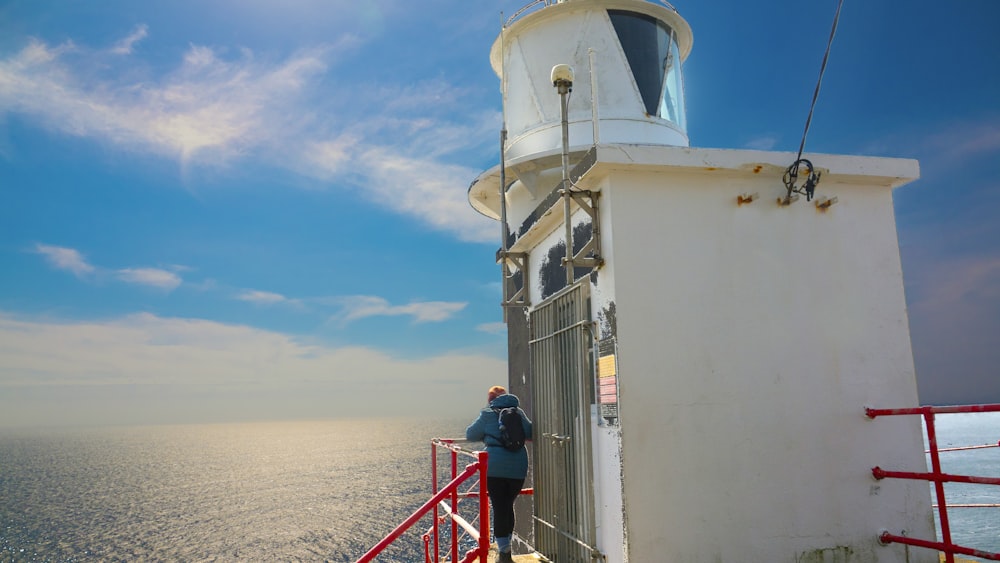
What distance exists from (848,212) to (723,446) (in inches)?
→ 91.5

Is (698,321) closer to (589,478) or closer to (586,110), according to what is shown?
(589,478)

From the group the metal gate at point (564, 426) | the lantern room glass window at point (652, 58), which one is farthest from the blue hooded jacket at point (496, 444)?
the lantern room glass window at point (652, 58)

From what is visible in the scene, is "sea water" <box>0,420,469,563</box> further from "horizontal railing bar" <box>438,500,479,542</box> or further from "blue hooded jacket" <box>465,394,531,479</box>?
"horizontal railing bar" <box>438,500,479,542</box>

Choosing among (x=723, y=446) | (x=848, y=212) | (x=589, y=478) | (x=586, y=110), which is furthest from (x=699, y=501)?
(x=586, y=110)

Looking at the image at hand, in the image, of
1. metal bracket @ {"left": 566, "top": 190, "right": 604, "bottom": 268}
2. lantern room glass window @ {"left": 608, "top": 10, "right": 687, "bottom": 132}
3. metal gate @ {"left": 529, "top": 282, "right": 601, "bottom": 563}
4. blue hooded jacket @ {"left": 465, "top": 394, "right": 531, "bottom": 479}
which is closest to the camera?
metal bracket @ {"left": 566, "top": 190, "right": 604, "bottom": 268}

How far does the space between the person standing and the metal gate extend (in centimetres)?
38

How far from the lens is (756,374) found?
18.1 feet

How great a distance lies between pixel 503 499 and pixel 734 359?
2.63 m

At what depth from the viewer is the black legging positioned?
262 inches

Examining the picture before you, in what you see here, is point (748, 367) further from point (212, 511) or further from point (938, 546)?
point (212, 511)

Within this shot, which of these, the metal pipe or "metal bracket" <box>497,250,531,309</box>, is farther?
"metal bracket" <box>497,250,531,309</box>

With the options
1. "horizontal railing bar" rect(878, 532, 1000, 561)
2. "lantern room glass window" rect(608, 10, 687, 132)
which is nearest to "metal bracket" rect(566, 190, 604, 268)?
"horizontal railing bar" rect(878, 532, 1000, 561)

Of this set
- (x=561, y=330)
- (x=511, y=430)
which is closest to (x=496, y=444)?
(x=511, y=430)

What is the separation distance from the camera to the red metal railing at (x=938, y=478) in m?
4.38
